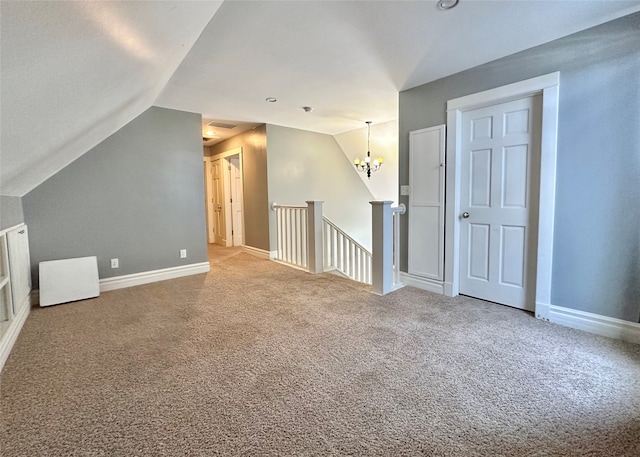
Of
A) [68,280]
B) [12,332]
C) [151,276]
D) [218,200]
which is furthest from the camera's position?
[218,200]

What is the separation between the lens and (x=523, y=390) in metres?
1.64

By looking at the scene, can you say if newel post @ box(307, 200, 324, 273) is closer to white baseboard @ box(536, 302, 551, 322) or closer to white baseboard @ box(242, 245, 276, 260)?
white baseboard @ box(242, 245, 276, 260)

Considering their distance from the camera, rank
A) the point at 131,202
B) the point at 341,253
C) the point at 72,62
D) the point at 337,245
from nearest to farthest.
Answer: the point at 72,62
the point at 131,202
the point at 337,245
the point at 341,253

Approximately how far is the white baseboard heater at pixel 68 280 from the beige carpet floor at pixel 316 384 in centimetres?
26

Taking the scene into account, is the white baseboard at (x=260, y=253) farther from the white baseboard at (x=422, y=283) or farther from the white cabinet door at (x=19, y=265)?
the white cabinet door at (x=19, y=265)

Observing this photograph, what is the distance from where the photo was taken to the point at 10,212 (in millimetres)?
2641

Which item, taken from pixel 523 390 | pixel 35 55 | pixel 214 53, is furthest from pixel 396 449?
pixel 214 53

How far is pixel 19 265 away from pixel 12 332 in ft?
→ 2.29

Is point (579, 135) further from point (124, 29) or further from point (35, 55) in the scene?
point (35, 55)

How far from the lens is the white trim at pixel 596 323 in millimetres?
2174

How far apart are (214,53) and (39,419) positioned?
266cm

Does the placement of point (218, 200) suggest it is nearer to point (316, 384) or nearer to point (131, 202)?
point (131, 202)

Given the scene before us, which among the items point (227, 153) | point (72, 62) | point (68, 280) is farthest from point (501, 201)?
point (227, 153)

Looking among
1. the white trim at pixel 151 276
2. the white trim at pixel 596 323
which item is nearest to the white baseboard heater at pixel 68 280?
the white trim at pixel 151 276
